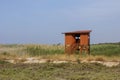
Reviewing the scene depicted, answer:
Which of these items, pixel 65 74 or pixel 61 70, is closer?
pixel 65 74

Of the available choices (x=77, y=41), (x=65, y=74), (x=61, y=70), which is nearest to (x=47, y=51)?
(x=77, y=41)

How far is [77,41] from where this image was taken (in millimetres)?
40812

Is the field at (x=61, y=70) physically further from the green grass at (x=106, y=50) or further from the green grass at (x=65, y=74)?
the green grass at (x=106, y=50)

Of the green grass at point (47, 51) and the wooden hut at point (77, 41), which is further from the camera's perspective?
the green grass at point (47, 51)

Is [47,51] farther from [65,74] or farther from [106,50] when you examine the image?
[65,74]

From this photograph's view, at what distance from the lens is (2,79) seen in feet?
66.8

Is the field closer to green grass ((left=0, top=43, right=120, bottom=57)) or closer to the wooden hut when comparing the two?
green grass ((left=0, top=43, right=120, bottom=57))

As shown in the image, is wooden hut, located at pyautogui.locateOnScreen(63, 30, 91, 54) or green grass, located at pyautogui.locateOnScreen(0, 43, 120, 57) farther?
green grass, located at pyautogui.locateOnScreen(0, 43, 120, 57)


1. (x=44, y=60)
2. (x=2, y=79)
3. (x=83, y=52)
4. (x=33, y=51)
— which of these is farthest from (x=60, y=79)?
(x=33, y=51)

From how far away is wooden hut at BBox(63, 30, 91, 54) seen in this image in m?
39.1

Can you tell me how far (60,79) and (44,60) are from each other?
45.9ft

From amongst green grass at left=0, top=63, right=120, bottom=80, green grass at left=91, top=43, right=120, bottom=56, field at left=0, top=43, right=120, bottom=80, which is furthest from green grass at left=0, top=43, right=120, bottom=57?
green grass at left=0, top=63, right=120, bottom=80

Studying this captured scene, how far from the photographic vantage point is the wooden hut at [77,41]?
3912 centimetres

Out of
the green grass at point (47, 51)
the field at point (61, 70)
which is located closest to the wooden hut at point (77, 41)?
the green grass at point (47, 51)
